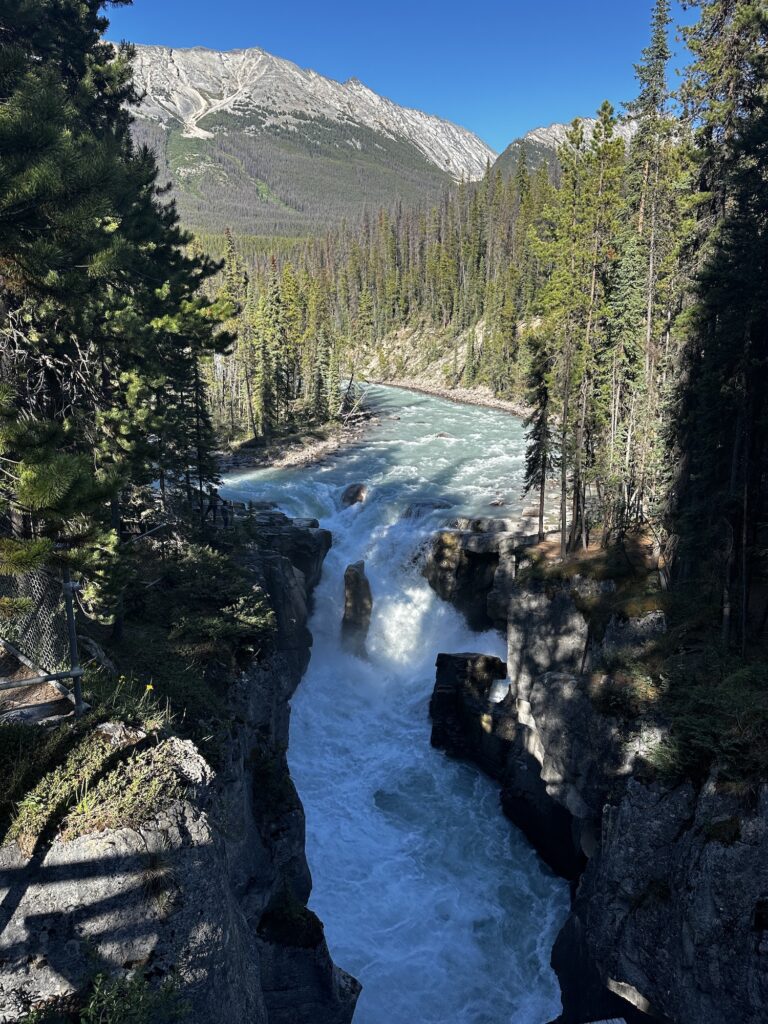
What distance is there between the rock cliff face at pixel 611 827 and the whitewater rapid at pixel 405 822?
122 centimetres

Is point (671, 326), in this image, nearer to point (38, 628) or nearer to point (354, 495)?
point (38, 628)

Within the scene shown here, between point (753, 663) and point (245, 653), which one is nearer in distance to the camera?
point (753, 663)

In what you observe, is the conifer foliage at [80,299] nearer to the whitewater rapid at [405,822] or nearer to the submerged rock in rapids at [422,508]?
the whitewater rapid at [405,822]

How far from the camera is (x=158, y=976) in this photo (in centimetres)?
691

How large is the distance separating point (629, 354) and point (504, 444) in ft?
92.1

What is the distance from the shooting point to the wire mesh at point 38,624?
28.5 feet

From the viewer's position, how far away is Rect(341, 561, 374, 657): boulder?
32719 mm

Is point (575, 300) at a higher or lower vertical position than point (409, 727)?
higher

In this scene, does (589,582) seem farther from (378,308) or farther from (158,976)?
(378,308)

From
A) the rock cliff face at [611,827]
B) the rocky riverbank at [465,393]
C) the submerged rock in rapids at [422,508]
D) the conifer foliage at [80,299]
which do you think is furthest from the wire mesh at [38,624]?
the rocky riverbank at [465,393]

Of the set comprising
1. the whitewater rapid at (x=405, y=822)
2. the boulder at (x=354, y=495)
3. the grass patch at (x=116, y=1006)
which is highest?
the grass patch at (x=116, y=1006)

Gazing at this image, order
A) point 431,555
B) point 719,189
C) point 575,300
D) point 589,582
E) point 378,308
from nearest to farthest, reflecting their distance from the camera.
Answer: point 719,189 < point 589,582 < point 575,300 < point 431,555 < point 378,308

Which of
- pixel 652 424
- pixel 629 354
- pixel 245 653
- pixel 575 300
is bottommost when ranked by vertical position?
pixel 245 653

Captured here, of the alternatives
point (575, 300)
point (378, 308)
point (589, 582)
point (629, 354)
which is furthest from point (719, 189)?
point (378, 308)
